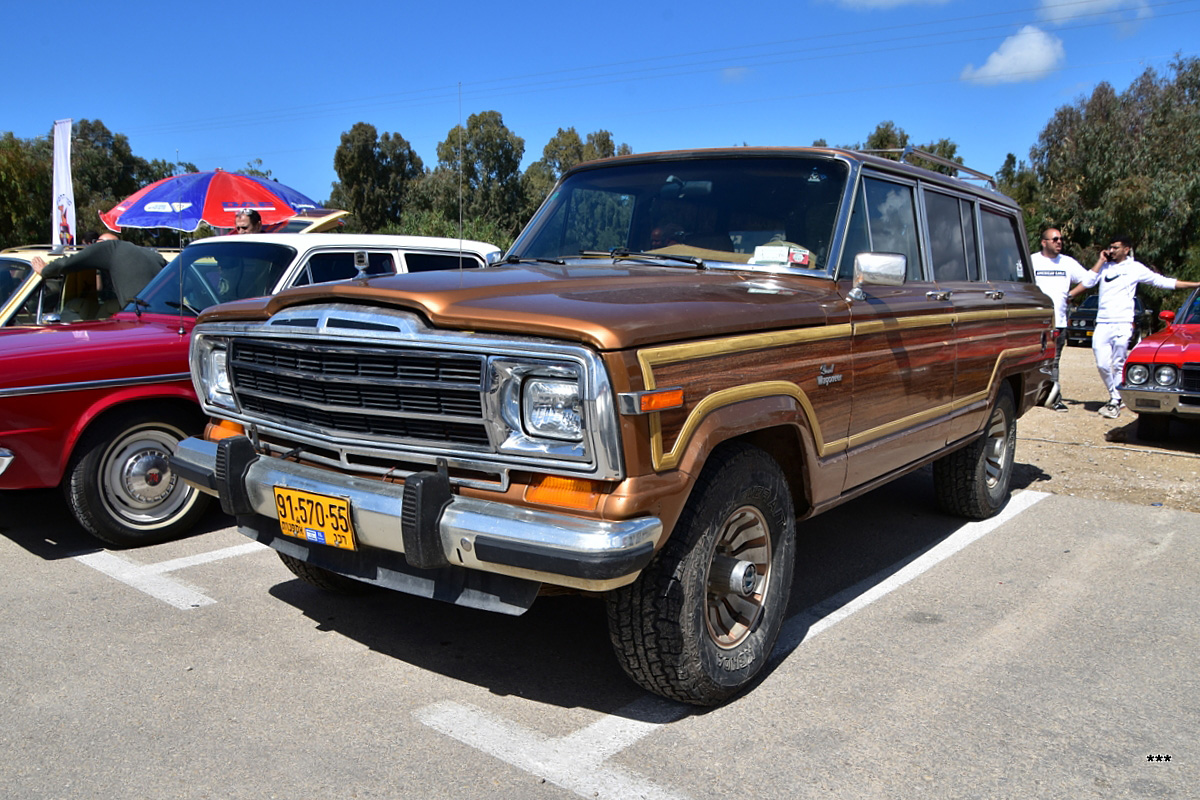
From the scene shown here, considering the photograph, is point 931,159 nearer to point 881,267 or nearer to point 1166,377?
point 881,267

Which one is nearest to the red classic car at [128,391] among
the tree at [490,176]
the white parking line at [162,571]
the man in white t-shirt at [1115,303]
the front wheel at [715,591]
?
the white parking line at [162,571]

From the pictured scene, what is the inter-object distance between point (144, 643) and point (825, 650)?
282cm

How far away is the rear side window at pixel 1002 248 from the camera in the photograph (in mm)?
5516

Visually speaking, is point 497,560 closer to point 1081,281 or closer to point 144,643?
point 144,643

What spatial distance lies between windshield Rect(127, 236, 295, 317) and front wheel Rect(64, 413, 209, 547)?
3.53ft

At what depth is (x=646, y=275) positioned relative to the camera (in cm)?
353

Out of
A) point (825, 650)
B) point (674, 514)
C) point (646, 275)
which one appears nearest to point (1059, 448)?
point (825, 650)

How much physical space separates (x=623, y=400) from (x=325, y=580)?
88.1 inches

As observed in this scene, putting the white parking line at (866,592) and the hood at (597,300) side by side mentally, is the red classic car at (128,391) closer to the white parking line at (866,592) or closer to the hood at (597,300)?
the hood at (597,300)

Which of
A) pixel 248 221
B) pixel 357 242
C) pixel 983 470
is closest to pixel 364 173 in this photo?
pixel 248 221

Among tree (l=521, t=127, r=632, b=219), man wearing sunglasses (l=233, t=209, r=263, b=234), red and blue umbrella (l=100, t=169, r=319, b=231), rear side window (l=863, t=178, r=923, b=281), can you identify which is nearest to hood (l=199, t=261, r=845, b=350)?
rear side window (l=863, t=178, r=923, b=281)

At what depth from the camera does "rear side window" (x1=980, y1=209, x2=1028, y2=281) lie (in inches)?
217

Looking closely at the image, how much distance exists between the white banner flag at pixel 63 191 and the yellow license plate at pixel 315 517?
11.1 m

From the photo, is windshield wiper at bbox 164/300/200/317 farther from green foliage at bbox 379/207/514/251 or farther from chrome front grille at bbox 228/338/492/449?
chrome front grille at bbox 228/338/492/449
